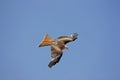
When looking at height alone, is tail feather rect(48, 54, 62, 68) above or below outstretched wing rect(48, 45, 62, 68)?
below

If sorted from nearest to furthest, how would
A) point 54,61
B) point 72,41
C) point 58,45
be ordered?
1. point 54,61
2. point 58,45
3. point 72,41

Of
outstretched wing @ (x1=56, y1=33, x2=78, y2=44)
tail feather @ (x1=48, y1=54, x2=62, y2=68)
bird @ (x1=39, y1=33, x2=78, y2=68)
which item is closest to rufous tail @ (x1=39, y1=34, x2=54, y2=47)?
bird @ (x1=39, y1=33, x2=78, y2=68)

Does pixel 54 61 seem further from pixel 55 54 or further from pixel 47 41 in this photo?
pixel 47 41

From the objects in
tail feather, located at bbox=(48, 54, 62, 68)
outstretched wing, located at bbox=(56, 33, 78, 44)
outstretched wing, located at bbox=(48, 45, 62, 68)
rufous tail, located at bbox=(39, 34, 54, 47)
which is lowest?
tail feather, located at bbox=(48, 54, 62, 68)

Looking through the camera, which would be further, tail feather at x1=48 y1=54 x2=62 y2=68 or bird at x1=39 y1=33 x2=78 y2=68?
bird at x1=39 y1=33 x2=78 y2=68

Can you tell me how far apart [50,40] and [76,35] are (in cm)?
85

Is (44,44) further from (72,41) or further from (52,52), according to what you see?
(72,41)

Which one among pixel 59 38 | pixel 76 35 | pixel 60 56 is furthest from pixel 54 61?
pixel 76 35

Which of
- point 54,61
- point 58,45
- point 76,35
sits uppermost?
point 76,35

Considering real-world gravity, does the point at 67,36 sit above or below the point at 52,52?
above

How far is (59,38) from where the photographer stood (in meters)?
5.38

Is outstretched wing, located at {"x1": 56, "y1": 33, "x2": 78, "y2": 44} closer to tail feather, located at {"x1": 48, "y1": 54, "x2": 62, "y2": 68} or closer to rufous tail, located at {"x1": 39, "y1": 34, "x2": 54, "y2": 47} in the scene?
rufous tail, located at {"x1": 39, "y1": 34, "x2": 54, "y2": 47}

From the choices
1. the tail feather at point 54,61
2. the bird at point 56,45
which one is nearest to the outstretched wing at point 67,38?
the bird at point 56,45

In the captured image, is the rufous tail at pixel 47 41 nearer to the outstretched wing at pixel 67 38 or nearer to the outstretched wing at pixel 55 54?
the outstretched wing at pixel 55 54
